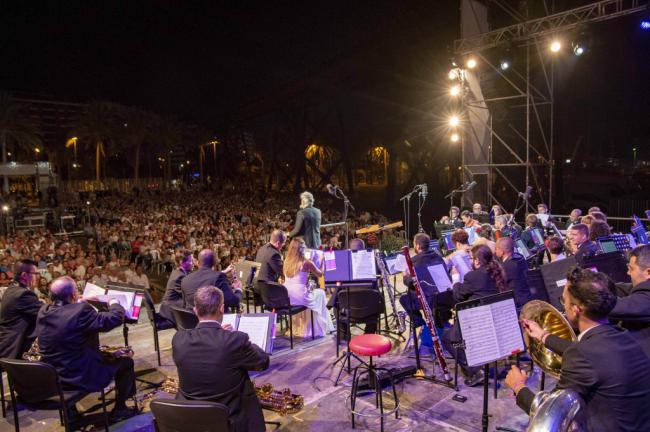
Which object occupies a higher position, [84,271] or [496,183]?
[496,183]

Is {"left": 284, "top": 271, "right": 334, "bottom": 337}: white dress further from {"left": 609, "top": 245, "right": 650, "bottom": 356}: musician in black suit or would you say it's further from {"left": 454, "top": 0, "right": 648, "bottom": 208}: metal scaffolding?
{"left": 454, "top": 0, "right": 648, "bottom": 208}: metal scaffolding

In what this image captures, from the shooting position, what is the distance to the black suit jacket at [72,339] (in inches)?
150

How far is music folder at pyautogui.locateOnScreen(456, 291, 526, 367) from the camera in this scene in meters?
3.39

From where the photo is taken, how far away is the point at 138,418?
442 centimetres

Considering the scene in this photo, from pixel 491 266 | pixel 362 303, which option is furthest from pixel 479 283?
pixel 362 303

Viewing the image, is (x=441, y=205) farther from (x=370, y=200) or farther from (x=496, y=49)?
(x=496, y=49)

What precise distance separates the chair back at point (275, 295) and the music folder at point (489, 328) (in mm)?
2822

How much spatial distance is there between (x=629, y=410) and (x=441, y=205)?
24912 millimetres

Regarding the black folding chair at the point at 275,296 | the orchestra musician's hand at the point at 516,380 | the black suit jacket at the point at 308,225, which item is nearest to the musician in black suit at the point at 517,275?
the black folding chair at the point at 275,296

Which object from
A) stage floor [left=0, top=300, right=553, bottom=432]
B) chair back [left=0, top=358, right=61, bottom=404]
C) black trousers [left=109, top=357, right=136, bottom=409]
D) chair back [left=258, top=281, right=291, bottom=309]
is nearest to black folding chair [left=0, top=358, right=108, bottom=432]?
chair back [left=0, top=358, right=61, bottom=404]

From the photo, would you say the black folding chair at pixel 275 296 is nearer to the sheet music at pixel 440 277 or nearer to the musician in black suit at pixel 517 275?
the sheet music at pixel 440 277

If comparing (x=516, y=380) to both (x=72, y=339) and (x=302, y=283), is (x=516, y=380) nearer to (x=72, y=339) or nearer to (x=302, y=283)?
(x=72, y=339)

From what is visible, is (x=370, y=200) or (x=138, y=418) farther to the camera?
(x=370, y=200)

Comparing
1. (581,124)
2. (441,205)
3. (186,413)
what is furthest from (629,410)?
(441,205)
